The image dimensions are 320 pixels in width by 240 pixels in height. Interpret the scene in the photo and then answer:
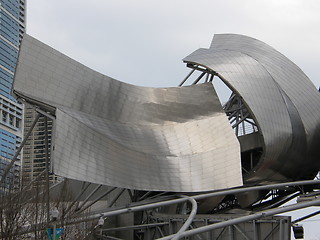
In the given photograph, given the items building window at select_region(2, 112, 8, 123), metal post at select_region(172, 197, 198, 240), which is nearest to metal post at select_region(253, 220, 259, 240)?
metal post at select_region(172, 197, 198, 240)

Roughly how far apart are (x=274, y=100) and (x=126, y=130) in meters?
10.7

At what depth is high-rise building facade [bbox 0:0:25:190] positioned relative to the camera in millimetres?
99812

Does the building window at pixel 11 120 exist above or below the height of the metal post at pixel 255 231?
above

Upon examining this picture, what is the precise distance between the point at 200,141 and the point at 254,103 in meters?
4.86

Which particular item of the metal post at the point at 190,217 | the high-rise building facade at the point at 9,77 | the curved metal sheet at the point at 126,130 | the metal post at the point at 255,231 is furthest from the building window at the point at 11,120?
the metal post at the point at 255,231

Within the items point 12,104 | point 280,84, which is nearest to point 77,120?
point 280,84

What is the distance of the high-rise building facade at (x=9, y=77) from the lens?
9981 cm

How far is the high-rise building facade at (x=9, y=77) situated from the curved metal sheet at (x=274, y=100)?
60.9 meters

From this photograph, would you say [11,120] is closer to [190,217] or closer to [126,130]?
[126,130]

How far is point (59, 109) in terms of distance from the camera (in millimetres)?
30531

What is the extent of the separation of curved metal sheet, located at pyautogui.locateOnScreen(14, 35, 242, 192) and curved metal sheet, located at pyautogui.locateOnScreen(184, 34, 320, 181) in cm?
249

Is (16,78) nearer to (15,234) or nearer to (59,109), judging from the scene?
(59,109)

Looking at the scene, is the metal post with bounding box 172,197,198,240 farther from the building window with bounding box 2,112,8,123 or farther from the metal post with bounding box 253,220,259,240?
the building window with bounding box 2,112,8,123

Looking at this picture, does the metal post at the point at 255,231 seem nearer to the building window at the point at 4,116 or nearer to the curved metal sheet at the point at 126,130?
the curved metal sheet at the point at 126,130
